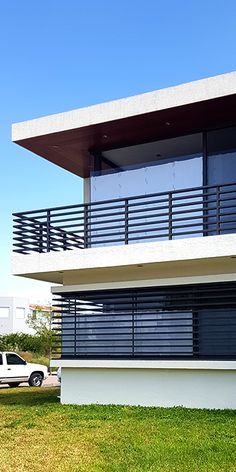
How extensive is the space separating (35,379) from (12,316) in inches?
1517

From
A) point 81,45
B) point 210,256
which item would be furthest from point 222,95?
point 81,45

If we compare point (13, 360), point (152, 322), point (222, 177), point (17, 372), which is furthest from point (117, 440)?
point (13, 360)

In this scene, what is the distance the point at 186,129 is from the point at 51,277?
4551mm

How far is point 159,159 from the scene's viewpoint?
15.5m

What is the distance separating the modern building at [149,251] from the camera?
1375cm

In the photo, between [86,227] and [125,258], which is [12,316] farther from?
[125,258]

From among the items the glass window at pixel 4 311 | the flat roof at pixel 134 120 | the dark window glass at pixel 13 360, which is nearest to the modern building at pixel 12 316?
the glass window at pixel 4 311

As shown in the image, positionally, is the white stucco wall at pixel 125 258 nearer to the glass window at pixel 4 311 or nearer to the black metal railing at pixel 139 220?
the black metal railing at pixel 139 220

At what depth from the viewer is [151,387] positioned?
1430 centimetres

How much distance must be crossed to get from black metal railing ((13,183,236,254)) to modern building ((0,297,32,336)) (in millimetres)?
48082

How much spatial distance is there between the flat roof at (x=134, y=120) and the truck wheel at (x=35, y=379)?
34.9 ft

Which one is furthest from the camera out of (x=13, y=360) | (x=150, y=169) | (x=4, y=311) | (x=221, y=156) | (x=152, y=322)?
(x=4, y=311)

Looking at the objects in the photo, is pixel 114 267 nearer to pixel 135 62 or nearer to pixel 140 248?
pixel 140 248

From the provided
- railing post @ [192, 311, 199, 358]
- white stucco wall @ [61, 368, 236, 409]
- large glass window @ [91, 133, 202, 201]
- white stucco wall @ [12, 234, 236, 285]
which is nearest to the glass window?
white stucco wall @ [12, 234, 236, 285]
